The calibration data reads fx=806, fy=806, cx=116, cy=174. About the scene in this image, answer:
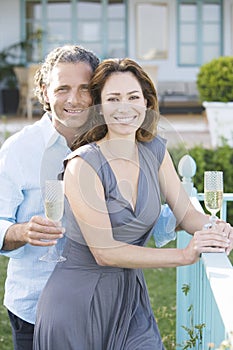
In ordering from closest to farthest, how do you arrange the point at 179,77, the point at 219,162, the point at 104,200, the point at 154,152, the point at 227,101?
the point at 104,200 < the point at 154,152 < the point at 219,162 < the point at 227,101 < the point at 179,77

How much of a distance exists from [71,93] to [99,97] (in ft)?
0.53

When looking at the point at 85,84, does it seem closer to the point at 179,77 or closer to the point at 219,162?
the point at 219,162

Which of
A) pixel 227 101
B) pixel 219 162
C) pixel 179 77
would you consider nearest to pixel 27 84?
pixel 179 77

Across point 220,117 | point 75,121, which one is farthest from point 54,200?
point 220,117

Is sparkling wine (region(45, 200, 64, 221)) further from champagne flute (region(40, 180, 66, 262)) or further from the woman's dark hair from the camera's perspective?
the woman's dark hair

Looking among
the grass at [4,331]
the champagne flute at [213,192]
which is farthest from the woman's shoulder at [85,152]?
the grass at [4,331]

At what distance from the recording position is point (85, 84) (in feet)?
9.25

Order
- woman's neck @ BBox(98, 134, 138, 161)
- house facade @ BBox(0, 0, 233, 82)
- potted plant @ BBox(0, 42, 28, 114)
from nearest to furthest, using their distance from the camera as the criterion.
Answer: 1. woman's neck @ BBox(98, 134, 138, 161)
2. potted plant @ BBox(0, 42, 28, 114)
3. house facade @ BBox(0, 0, 233, 82)

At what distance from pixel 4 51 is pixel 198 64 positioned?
12.8 feet

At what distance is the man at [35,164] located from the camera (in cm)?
281

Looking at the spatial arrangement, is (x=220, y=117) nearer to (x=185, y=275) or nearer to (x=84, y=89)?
(x=185, y=275)

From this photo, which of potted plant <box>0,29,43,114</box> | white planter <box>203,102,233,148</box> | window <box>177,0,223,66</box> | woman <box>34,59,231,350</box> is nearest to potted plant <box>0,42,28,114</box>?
potted plant <box>0,29,43,114</box>

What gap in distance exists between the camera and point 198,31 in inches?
643

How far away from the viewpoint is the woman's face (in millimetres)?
2617
